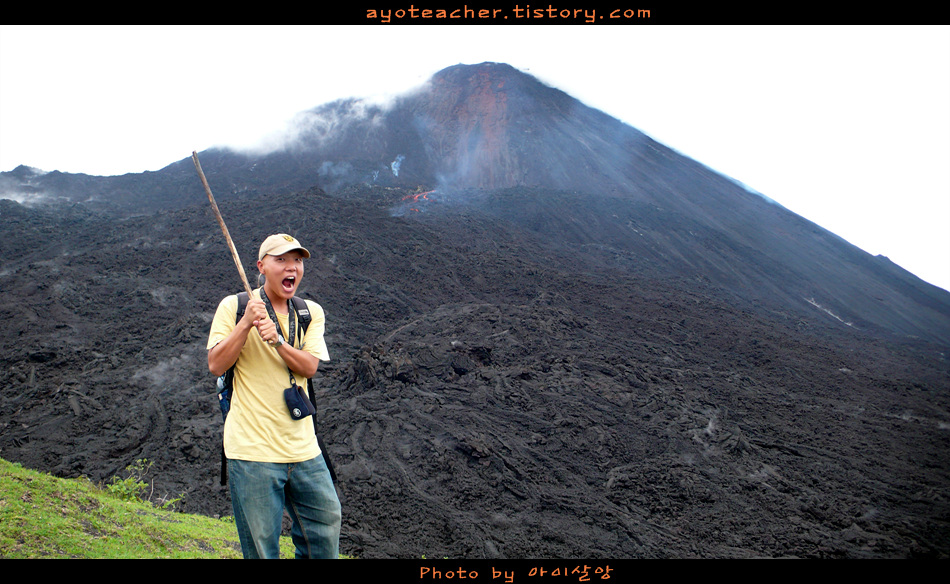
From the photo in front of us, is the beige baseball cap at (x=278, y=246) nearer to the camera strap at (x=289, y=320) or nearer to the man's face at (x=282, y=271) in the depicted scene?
the man's face at (x=282, y=271)

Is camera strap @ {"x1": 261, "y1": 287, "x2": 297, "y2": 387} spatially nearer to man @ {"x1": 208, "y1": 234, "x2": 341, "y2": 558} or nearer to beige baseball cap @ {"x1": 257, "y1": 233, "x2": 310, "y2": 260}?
man @ {"x1": 208, "y1": 234, "x2": 341, "y2": 558}

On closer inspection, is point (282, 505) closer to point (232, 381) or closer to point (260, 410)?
point (260, 410)

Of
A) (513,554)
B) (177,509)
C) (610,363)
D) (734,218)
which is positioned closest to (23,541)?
(177,509)

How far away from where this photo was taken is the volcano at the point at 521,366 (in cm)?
729

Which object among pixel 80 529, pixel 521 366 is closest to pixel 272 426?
pixel 80 529

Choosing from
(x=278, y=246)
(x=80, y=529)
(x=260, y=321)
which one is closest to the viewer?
(x=260, y=321)

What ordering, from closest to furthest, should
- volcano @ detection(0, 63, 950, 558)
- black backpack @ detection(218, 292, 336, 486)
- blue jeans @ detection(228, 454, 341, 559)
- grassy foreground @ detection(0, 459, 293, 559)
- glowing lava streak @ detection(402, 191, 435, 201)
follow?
blue jeans @ detection(228, 454, 341, 559)
black backpack @ detection(218, 292, 336, 486)
grassy foreground @ detection(0, 459, 293, 559)
volcano @ detection(0, 63, 950, 558)
glowing lava streak @ detection(402, 191, 435, 201)

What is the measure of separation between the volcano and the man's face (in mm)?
4425

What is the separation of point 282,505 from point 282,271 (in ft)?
3.59

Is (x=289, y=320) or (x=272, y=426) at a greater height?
(x=289, y=320)

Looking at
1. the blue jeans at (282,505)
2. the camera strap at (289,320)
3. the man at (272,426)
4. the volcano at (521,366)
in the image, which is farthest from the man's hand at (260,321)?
the volcano at (521,366)

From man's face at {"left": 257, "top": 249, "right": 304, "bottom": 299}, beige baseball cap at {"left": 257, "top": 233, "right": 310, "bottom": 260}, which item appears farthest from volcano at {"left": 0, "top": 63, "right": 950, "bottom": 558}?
beige baseball cap at {"left": 257, "top": 233, "right": 310, "bottom": 260}

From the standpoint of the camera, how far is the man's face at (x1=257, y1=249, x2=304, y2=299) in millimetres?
2666

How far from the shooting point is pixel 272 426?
2549mm
